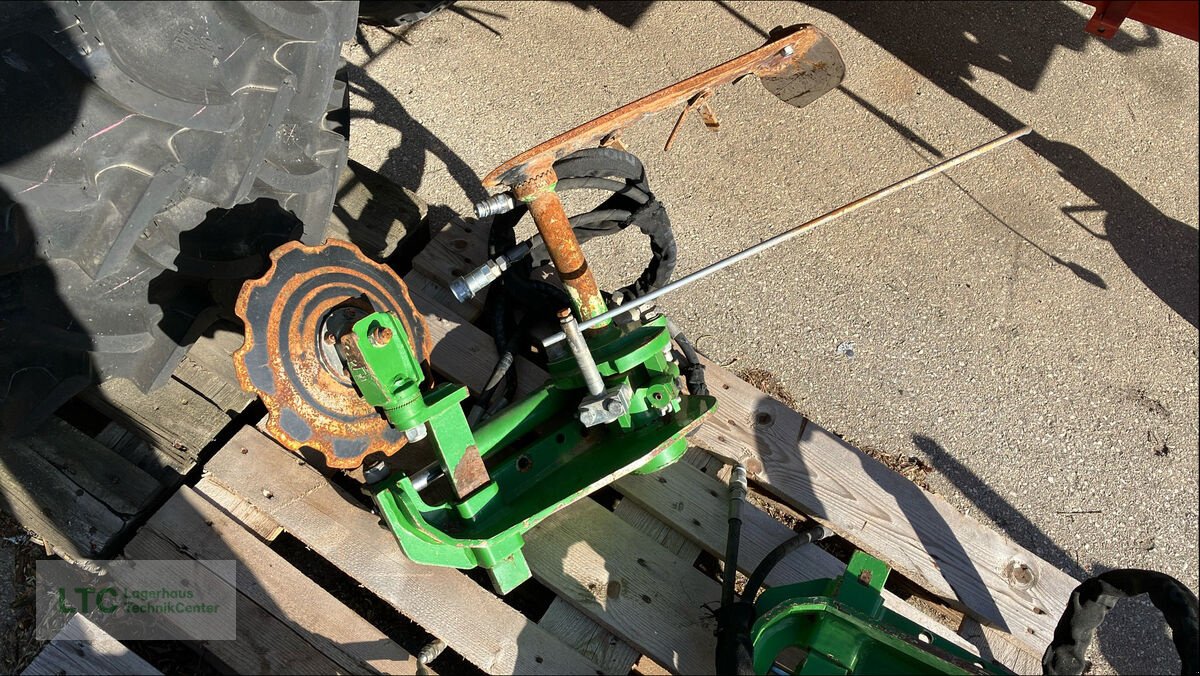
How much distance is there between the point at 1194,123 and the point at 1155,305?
99 centimetres

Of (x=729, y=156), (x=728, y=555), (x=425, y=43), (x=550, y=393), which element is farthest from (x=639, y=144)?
(x=728, y=555)

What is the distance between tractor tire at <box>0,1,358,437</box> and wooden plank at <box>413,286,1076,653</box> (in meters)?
0.59

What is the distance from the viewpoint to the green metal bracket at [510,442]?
1.83 m

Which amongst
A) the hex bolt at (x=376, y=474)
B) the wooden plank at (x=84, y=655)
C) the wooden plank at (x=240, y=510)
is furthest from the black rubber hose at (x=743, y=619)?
the wooden plank at (x=84, y=655)

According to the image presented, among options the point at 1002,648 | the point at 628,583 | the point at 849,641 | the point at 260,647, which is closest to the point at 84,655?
the point at 260,647

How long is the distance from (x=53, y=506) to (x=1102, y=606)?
2271 millimetres

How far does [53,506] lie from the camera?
192 centimetres

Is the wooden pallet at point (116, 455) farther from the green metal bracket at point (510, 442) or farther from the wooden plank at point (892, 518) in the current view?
the wooden plank at point (892, 518)

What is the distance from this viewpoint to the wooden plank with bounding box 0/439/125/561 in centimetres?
191

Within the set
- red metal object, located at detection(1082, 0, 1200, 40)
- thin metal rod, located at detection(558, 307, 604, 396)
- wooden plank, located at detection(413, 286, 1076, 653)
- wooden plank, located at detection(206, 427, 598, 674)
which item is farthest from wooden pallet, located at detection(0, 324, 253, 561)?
red metal object, located at detection(1082, 0, 1200, 40)

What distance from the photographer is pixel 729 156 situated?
312 cm

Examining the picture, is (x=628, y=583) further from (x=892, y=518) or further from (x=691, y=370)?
(x=892, y=518)

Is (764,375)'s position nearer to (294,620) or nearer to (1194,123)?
(294,620)

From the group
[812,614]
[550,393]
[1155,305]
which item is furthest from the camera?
[1155,305]
